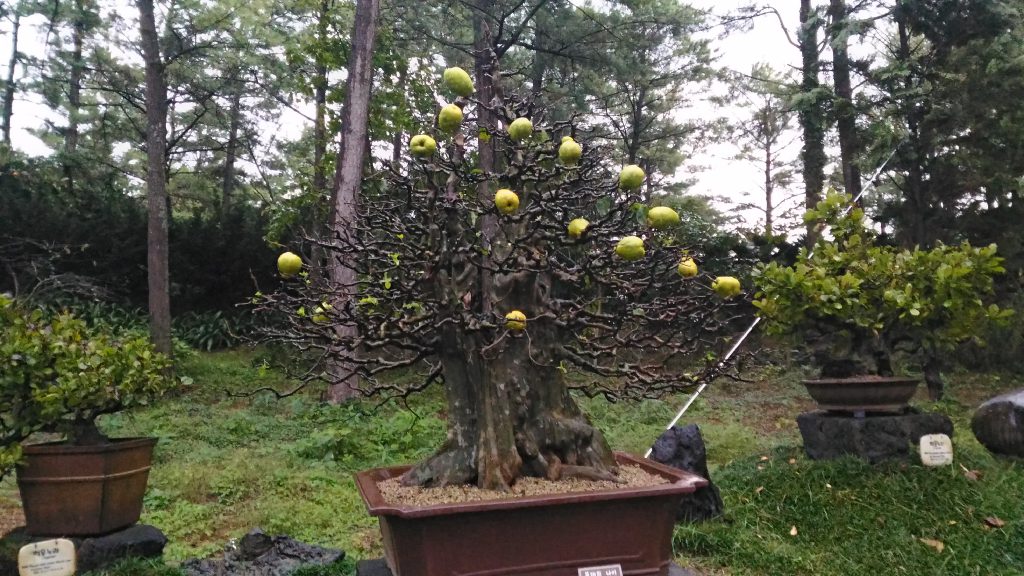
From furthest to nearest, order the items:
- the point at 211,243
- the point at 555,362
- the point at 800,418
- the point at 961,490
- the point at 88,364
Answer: the point at 211,243
the point at 800,418
the point at 961,490
the point at 88,364
the point at 555,362

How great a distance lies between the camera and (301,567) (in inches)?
128

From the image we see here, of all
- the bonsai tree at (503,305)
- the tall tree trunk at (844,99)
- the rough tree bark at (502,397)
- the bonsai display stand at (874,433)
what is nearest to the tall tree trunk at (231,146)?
the tall tree trunk at (844,99)

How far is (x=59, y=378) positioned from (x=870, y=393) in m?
4.75

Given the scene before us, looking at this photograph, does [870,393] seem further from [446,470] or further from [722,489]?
[446,470]

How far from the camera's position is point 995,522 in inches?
138

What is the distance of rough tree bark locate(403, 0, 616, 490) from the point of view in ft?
6.89

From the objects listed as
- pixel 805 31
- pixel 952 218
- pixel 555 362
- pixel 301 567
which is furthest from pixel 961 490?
pixel 805 31

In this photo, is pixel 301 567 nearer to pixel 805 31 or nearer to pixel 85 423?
pixel 85 423

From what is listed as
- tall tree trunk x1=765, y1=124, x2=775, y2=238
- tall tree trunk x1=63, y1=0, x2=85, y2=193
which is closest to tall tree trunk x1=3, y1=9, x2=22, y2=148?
tall tree trunk x1=63, y1=0, x2=85, y2=193

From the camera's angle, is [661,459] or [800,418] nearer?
[661,459]

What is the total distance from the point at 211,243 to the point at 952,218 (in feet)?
37.9

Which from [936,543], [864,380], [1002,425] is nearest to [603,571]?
[936,543]

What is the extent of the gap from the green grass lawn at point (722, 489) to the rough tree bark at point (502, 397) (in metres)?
0.71

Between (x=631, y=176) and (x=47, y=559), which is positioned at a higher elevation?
(x=631, y=176)
